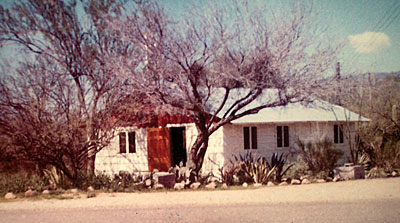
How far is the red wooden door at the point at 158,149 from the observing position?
18.3m

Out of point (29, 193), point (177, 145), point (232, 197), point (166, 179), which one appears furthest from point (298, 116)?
point (29, 193)

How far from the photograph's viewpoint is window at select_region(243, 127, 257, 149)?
17875 millimetres

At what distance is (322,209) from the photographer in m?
9.64

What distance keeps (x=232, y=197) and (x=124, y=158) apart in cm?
865

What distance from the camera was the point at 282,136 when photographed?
63.0 feet

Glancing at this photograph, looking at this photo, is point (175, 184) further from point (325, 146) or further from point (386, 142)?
point (386, 142)

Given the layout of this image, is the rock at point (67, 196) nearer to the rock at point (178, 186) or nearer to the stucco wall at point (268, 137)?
the rock at point (178, 186)

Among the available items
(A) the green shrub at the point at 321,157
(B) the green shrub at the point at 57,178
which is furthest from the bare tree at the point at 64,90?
(A) the green shrub at the point at 321,157

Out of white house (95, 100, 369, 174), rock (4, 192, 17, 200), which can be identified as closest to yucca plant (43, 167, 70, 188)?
rock (4, 192, 17, 200)

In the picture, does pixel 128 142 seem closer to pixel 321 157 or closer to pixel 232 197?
pixel 321 157

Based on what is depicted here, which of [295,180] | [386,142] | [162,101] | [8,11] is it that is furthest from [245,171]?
[8,11]

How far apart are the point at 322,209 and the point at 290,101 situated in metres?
5.20

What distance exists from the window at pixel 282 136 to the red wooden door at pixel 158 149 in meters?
4.93

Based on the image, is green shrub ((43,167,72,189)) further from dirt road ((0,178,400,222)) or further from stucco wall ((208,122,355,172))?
stucco wall ((208,122,355,172))
